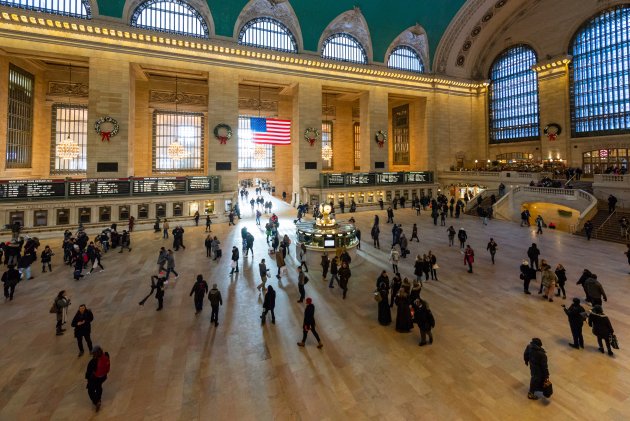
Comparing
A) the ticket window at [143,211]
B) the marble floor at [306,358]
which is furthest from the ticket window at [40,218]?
the marble floor at [306,358]

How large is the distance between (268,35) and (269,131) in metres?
7.63

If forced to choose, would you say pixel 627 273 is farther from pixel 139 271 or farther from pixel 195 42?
pixel 195 42

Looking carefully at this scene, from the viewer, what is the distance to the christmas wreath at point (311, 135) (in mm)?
25438

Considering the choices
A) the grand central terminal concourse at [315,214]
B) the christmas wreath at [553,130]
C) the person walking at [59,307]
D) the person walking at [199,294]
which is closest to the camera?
the grand central terminal concourse at [315,214]

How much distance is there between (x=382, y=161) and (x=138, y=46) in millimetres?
20276

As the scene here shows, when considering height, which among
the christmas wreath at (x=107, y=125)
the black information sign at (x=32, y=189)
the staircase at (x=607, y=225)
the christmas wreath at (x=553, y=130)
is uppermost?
the christmas wreath at (x=553, y=130)

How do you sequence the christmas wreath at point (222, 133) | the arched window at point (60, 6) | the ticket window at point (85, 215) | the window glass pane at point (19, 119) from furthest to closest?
the christmas wreath at point (222, 133) < the window glass pane at point (19, 119) < the arched window at point (60, 6) < the ticket window at point (85, 215)

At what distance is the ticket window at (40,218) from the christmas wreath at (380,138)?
23.8m

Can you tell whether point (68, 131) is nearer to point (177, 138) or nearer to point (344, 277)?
point (177, 138)

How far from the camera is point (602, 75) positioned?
83.1ft

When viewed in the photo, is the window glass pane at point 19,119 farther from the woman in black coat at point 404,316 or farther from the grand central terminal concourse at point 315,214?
the woman in black coat at point 404,316

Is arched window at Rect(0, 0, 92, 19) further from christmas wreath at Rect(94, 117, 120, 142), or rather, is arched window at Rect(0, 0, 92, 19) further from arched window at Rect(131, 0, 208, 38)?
christmas wreath at Rect(94, 117, 120, 142)

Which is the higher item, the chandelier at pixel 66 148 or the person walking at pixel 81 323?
the chandelier at pixel 66 148

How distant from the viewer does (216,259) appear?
12188 millimetres
